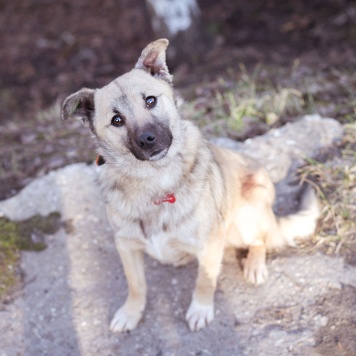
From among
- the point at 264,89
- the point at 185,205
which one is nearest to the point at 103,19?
the point at 264,89

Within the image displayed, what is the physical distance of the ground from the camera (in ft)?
16.7

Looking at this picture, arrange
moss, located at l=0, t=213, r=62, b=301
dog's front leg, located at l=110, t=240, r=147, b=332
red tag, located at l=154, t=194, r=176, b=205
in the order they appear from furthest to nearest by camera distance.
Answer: moss, located at l=0, t=213, r=62, b=301 → dog's front leg, located at l=110, t=240, r=147, b=332 → red tag, located at l=154, t=194, r=176, b=205

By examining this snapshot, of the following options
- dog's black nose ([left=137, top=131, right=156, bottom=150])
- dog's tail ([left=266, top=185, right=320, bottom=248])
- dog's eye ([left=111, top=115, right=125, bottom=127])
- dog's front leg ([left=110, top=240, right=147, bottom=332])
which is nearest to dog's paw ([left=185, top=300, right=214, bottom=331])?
dog's front leg ([left=110, top=240, right=147, bottom=332])

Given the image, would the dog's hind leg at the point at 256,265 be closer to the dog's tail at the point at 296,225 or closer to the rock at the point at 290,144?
the dog's tail at the point at 296,225

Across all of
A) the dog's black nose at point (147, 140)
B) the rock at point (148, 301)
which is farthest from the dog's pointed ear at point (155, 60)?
the rock at point (148, 301)

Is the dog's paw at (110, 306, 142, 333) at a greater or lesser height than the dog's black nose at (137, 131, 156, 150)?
lesser

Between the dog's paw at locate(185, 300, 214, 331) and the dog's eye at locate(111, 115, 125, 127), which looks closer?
the dog's eye at locate(111, 115, 125, 127)

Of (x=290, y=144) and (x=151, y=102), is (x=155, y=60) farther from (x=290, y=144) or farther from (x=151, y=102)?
(x=290, y=144)

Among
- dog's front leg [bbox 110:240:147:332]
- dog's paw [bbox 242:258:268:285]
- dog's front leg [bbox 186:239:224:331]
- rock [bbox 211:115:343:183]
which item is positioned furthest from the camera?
rock [bbox 211:115:343:183]

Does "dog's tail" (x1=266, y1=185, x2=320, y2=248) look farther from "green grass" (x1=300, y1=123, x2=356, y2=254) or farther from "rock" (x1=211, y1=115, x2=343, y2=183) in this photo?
"rock" (x1=211, y1=115, x2=343, y2=183)

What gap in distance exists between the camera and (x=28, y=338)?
354 centimetres

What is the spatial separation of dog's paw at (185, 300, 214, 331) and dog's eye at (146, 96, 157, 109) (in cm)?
145

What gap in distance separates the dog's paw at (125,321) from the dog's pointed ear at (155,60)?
1.69m

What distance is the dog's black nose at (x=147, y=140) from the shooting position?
9.32ft
